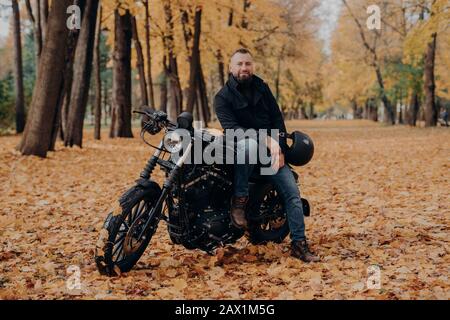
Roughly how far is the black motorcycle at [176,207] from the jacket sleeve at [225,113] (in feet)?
0.99

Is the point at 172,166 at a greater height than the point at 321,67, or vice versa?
the point at 321,67

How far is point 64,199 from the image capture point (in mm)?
8828

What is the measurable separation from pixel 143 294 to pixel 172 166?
3.61 feet

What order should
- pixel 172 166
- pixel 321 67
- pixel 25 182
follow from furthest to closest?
1. pixel 321 67
2. pixel 25 182
3. pixel 172 166

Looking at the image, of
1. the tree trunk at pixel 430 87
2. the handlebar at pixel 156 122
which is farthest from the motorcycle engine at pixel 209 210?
the tree trunk at pixel 430 87

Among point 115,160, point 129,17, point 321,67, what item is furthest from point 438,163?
→ point 321,67

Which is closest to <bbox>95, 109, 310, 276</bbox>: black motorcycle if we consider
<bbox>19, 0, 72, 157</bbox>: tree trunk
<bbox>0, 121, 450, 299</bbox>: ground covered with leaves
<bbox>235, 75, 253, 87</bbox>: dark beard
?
<bbox>0, 121, 450, 299</bbox>: ground covered with leaves

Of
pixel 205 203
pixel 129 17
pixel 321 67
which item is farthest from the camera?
pixel 321 67

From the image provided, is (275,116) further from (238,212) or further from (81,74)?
(81,74)

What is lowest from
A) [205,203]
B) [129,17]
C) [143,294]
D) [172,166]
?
[143,294]

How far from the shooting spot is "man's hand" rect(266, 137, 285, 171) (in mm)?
5004

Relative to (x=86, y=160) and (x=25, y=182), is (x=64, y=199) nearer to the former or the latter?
(x=25, y=182)

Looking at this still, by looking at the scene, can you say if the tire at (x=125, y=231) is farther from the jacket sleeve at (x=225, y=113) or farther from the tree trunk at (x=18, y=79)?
the tree trunk at (x=18, y=79)

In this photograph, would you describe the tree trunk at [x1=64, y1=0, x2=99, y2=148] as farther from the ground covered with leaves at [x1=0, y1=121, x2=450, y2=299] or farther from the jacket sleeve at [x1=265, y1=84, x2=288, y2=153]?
the jacket sleeve at [x1=265, y1=84, x2=288, y2=153]
